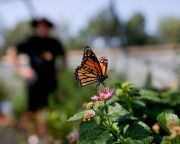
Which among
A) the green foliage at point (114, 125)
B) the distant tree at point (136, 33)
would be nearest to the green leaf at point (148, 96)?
the green foliage at point (114, 125)

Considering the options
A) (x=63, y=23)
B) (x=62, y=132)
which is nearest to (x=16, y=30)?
(x=63, y=23)

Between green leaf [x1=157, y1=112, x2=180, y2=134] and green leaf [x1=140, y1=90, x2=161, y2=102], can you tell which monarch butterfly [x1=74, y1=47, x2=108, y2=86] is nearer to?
green leaf [x1=157, y1=112, x2=180, y2=134]

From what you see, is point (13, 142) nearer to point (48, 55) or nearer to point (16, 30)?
point (48, 55)

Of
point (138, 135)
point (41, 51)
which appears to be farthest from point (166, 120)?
point (41, 51)

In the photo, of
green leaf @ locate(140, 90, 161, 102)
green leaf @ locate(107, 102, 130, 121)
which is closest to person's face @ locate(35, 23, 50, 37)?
green leaf @ locate(140, 90, 161, 102)

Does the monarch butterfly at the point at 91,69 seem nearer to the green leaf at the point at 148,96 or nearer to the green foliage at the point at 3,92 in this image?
the green leaf at the point at 148,96
